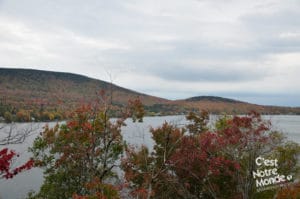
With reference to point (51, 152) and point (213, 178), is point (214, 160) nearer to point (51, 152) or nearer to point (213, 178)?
point (213, 178)

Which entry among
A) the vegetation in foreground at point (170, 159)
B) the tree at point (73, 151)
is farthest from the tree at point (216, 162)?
the tree at point (73, 151)

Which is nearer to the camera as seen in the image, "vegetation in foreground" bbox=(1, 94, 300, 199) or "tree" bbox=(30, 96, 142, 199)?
"vegetation in foreground" bbox=(1, 94, 300, 199)

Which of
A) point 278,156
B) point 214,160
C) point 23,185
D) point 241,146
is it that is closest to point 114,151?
point 214,160

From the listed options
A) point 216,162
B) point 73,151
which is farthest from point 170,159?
point 73,151

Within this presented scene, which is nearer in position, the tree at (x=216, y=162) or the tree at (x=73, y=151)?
the tree at (x=216, y=162)

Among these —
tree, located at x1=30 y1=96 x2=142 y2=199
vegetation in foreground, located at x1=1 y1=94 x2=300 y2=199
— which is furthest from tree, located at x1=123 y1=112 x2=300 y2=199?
tree, located at x1=30 y1=96 x2=142 y2=199

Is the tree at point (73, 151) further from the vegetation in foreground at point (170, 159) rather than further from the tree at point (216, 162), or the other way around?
the tree at point (216, 162)

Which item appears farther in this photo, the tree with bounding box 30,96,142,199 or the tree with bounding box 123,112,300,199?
the tree with bounding box 30,96,142,199

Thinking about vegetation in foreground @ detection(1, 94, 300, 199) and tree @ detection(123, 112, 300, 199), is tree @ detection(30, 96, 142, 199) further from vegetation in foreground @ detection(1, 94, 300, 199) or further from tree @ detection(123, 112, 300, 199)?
tree @ detection(123, 112, 300, 199)

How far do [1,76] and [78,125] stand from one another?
13254 centimetres

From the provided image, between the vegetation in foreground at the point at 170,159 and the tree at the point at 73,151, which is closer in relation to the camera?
the vegetation in foreground at the point at 170,159

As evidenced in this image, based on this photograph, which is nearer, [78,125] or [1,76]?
[78,125]

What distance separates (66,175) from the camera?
52.3 ft

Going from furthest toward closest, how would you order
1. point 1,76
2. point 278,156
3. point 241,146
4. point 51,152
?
point 1,76 < point 278,156 < point 51,152 < point 241,146
